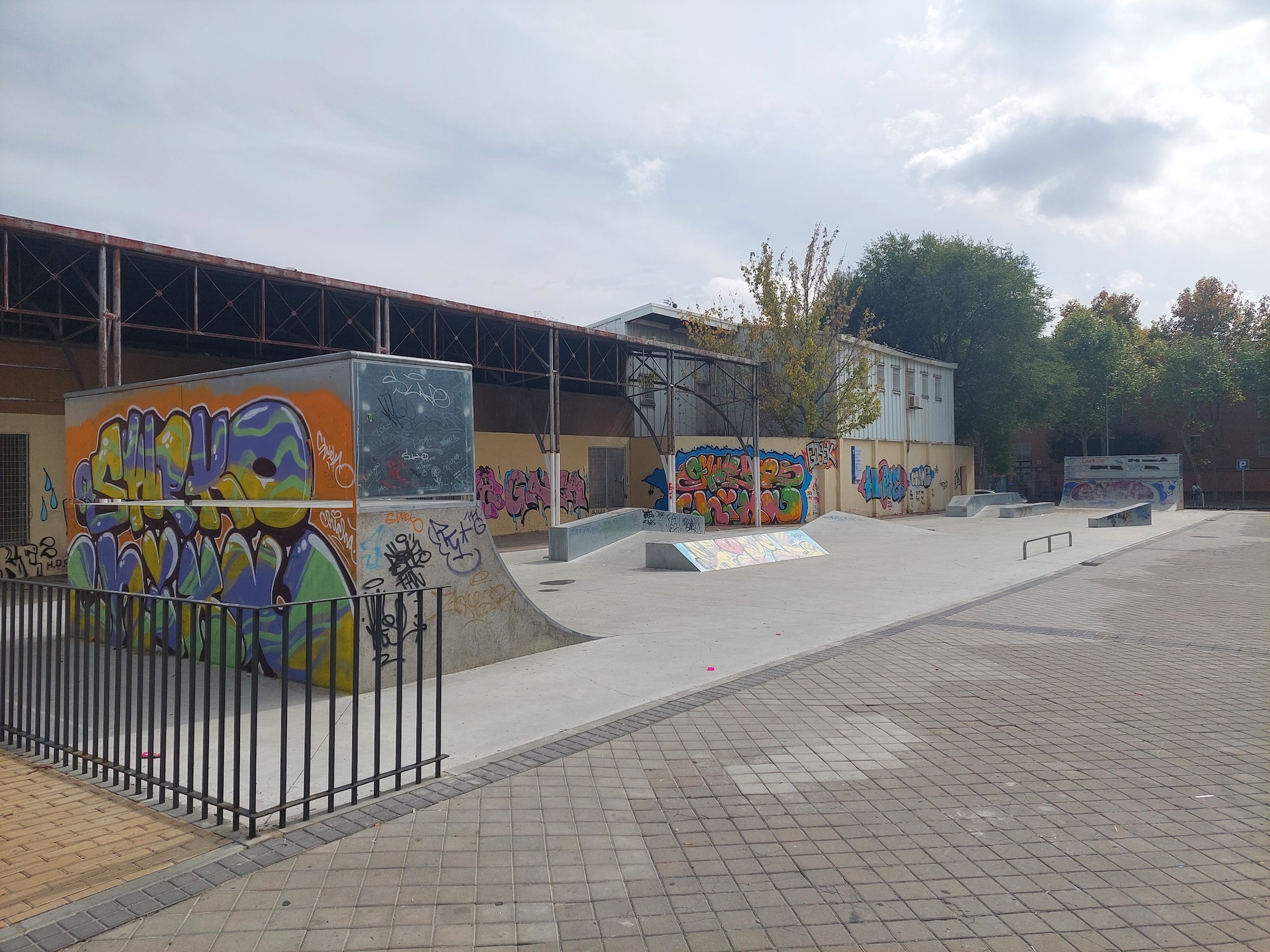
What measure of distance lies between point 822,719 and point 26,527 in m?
17.2

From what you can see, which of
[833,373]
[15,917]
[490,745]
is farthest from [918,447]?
[15,917]

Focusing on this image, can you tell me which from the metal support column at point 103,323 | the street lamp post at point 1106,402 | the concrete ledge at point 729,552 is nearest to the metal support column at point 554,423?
the concrete ledge at point 729,552

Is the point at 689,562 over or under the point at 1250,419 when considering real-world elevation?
under

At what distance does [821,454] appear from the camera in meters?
32.5

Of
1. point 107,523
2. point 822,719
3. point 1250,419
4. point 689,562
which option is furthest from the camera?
point 1250,419

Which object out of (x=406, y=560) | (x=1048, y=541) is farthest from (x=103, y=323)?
(x=1048, y=541)

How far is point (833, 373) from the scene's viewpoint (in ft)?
110

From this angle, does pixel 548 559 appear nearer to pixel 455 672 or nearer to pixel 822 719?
pixel 455 672

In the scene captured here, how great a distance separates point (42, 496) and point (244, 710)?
13.7 meters

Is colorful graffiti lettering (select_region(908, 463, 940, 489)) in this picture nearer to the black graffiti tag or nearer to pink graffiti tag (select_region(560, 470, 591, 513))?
pink graffiti tag (select_region(560, 470, 591, 513))

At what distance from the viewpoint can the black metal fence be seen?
13.8ft

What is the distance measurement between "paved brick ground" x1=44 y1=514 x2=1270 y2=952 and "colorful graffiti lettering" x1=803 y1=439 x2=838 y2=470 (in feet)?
81.7

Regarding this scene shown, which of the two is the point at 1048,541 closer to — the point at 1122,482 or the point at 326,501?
the point at 326,501

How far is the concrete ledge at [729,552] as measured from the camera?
1636cm
